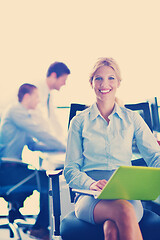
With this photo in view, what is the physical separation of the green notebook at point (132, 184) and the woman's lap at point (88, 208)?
8cm

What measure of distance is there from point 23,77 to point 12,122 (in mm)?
1291

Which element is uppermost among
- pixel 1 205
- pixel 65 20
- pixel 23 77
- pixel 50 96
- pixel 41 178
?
pixel 65 20

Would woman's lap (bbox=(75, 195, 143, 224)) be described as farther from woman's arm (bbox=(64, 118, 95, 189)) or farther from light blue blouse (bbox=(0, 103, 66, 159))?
light blue blouse (bbox=(0, 103, 66, 159))

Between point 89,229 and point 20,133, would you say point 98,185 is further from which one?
point 20,133

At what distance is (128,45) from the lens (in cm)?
417

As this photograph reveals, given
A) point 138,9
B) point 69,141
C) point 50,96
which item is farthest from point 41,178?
point 138,9

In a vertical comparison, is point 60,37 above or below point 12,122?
above

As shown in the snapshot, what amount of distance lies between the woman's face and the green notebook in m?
0.54

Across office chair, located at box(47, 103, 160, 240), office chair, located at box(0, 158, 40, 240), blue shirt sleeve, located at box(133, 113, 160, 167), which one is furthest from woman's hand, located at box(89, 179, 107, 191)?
office chair, located at box(0, 158, 40, 240)

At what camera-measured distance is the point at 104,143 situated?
1501 mm

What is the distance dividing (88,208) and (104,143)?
1.20 ft

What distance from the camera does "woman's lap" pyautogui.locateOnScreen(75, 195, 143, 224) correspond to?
4.06ft

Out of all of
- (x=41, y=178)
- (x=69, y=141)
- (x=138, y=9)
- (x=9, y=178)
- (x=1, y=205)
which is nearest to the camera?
(x=69, y=141)

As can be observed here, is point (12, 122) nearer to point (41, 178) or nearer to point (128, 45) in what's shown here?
point (41, 178)
